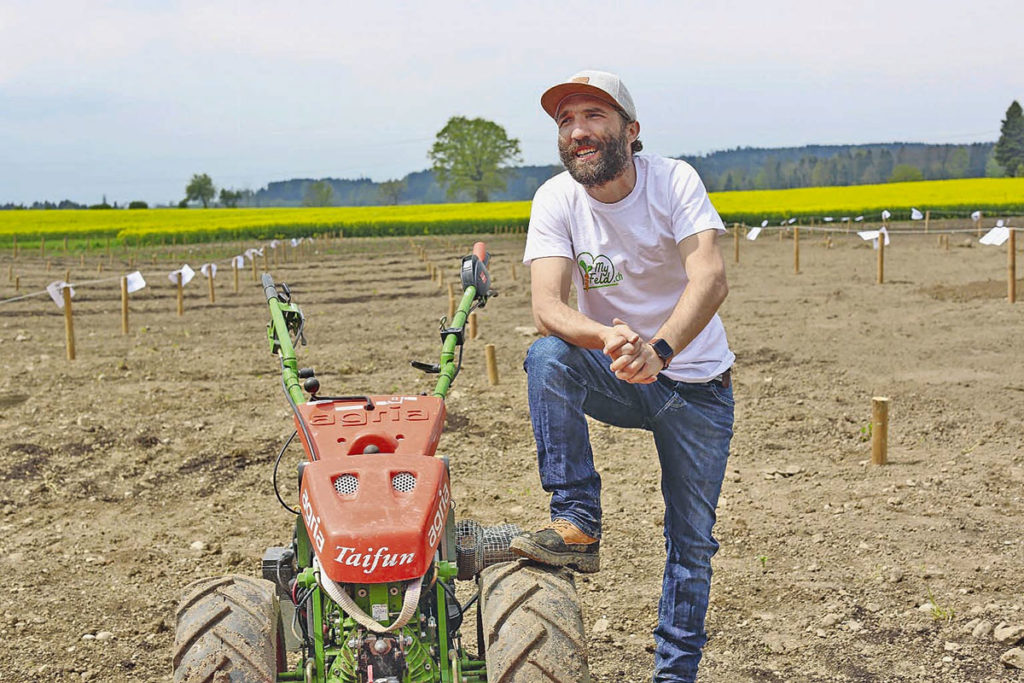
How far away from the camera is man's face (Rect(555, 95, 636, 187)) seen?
3539 millimetres

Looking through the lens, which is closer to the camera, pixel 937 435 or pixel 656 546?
pixel 656 546

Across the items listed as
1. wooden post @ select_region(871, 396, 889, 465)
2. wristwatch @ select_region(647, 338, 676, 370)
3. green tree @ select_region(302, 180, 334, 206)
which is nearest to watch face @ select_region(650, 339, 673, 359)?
wristwatch @ select_region(647, 338, 676, 370)

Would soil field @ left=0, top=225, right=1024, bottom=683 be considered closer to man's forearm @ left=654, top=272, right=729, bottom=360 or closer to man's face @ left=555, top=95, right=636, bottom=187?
Answer: man's forearm @ left=654, top=272, right=729, bottom=360

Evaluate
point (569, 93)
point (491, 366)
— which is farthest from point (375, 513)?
point (491, 366)

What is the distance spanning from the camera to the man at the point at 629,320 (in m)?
3.46

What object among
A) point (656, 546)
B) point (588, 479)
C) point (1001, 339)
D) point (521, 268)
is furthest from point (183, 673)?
point (521, 268)

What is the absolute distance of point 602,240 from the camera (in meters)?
3.64

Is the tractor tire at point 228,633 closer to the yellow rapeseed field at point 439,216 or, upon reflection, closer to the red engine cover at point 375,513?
the red engine cover at point 375,513

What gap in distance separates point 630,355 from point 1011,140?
355ft

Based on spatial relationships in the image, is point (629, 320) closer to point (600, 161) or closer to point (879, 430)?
point (600, 161)

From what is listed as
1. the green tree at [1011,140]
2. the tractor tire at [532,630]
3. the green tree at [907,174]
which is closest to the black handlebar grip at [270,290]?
the tractor tire at [532,630]

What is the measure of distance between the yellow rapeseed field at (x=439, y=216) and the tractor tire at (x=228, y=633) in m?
50.8

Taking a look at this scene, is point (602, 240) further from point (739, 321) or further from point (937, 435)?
point (739, 321)

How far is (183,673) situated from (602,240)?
6.05ft
